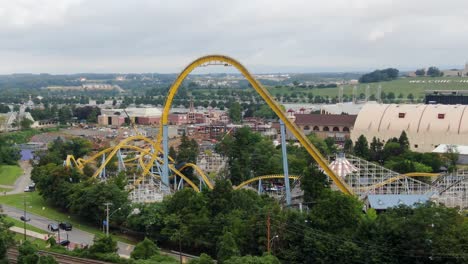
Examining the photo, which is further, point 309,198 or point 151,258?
point 309,198

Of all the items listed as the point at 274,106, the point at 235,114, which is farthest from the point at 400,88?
the point at 274,106

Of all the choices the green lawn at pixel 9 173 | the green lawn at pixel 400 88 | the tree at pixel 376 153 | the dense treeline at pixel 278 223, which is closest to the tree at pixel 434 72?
the green lawn at pixel 400 88

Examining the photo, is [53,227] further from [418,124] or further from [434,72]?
[434,72]

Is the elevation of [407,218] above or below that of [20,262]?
above

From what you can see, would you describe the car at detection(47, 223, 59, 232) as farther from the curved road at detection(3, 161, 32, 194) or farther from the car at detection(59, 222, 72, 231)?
the curved road at detection(3, 161, 32, 194)

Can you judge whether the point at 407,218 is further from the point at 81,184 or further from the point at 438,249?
the point at 81,184

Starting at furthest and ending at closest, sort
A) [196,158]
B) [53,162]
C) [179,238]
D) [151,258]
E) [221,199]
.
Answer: [196,158], [53,162], [221,199], [179,238], [151,258]

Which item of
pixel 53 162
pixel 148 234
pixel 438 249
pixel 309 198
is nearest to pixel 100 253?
pixel 148 234
